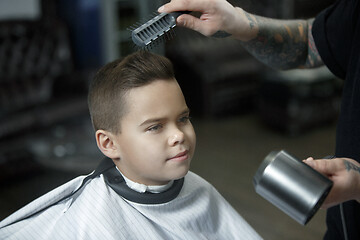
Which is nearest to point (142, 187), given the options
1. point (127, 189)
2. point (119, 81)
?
point (127, 189)

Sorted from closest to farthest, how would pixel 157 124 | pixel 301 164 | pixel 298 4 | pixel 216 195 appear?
pixel 301 164 → pixel 157 124 → pixel 216 195 → pixel 298 4

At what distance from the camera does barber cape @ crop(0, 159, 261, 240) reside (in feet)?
3.94

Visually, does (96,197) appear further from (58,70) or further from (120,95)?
(58,70)

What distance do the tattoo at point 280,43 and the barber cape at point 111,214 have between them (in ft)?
1.84

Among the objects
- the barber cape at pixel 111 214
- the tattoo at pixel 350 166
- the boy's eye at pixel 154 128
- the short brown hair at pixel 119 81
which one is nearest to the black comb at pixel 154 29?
the short brown hair at pixel 119 81

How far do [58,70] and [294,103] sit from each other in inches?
106

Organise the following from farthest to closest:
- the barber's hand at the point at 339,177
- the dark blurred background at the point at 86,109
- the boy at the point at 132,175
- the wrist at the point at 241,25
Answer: the dark blurred background at the point at 86,109, the wrist at the point at 241,25, the boy at the point at 132,175, the barber's hand at the point at 339,177

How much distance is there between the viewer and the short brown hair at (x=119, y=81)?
120cm

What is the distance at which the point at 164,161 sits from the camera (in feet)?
3.92

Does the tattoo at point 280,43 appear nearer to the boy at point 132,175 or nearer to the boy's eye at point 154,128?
the boy at point 132,175

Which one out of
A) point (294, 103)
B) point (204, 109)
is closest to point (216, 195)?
point (294, 103)

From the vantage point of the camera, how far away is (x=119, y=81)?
1.21 metres

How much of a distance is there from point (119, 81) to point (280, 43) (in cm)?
64

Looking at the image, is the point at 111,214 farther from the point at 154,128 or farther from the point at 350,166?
the point at 350,166
